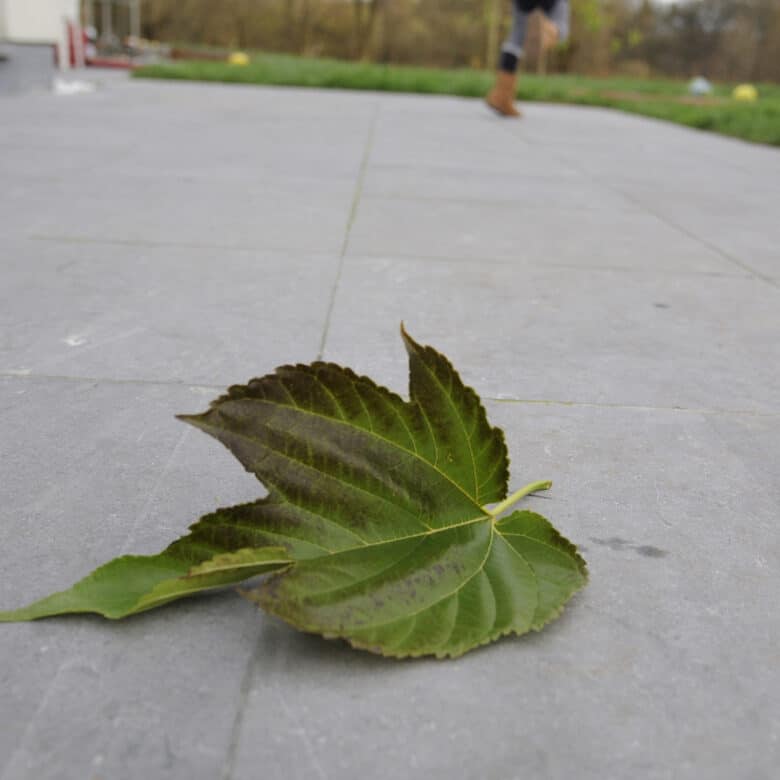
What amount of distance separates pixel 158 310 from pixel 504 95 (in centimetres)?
628

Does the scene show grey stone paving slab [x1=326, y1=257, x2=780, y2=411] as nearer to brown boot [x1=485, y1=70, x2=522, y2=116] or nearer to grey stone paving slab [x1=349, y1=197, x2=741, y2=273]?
grey stone paving slab [x1=349, y1=197, x2=741, y2=273]

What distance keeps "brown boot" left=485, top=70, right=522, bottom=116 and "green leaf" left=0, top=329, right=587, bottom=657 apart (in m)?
6.85

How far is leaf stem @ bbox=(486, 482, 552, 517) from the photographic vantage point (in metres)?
0.98

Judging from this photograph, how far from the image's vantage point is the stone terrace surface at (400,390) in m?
0.72

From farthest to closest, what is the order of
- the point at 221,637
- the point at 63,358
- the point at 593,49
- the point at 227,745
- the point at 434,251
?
the point at 593,49 → the point at 434,251 → the point at 63,358 → the point at 221,637 → the point at 227,745

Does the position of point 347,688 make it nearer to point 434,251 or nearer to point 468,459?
point 468,459

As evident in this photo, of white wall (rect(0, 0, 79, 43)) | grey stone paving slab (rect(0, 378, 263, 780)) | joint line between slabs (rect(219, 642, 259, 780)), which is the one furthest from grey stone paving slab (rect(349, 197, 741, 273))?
white wall (rect(0, 0, 79, 43))

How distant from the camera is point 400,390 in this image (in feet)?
4.94

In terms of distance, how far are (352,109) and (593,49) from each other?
52.5 ft

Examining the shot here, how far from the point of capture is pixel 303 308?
77.8 inches

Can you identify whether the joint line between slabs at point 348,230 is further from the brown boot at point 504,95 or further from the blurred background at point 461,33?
the blurred background at point 461,33

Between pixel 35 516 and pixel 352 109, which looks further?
pixel 352 109

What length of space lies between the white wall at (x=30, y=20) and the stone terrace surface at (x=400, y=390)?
188 inches

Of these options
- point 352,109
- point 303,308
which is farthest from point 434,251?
point 352,109
